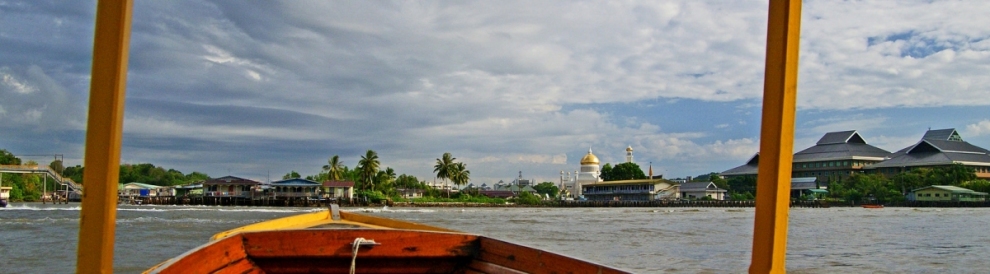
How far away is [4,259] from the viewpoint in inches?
520

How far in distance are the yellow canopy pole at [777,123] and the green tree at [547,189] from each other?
133150 millimetres

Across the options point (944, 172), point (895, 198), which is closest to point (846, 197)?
point (895, 198)

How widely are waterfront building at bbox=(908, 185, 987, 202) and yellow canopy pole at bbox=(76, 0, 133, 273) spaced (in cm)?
9431

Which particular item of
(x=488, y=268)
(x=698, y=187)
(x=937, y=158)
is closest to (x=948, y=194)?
(x=937, y=158)

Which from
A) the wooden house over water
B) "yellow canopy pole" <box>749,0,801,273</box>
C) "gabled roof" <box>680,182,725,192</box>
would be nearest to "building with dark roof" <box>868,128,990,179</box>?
"gabled roof" <box>680,182,725,192</box>

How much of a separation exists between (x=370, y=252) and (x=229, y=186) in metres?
69.4

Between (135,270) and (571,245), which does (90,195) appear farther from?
(571,245)

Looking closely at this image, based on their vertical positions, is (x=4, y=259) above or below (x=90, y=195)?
below

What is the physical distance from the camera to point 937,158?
9875cm

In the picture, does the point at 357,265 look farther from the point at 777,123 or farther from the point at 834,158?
the point at 834,158

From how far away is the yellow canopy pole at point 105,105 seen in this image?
2.01 meters

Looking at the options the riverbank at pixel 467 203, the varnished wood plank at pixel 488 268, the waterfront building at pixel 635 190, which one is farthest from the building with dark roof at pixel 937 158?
the varnished wood plank at pixel 488 268

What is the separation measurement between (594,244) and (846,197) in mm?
81658

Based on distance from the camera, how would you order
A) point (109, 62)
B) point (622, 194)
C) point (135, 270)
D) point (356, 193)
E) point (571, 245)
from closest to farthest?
point (109, 62) < point (135, 270) < point (571, 245) < point (356, 193) < point (622, 194)
